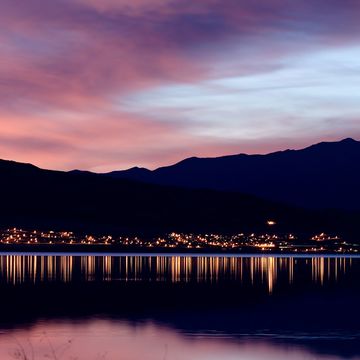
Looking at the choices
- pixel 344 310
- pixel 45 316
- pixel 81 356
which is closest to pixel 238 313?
pixel 344 310

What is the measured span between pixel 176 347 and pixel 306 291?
33029mm

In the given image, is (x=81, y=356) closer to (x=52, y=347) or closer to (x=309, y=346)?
(x=52, y=347)

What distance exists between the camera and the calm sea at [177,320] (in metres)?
36.7

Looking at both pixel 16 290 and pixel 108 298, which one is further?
pixel 16 290

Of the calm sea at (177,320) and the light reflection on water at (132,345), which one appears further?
the calm sea at (177,320)

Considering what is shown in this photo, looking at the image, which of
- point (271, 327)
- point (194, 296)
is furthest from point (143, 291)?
point (271, 327)

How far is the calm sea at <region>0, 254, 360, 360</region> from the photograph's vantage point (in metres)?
36.7

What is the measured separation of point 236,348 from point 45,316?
1428 centimetres

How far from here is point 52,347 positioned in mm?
37406

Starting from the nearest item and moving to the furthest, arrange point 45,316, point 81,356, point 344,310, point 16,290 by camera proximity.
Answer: point 81,356, point 45,316, point 344,310, point 16,290

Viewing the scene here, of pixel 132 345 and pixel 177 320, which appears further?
pixel 177 320

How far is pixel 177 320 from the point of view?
4803cm

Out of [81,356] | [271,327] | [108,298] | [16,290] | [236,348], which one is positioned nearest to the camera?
[81,356]

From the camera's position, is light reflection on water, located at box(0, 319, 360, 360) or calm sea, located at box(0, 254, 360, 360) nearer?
light reflection on water, located at box(0, 319, 360, 360)
